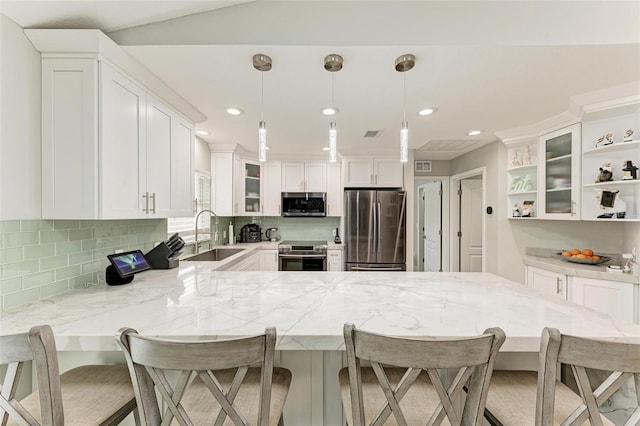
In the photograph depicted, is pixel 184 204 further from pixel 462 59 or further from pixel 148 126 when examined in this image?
pixel 462 59

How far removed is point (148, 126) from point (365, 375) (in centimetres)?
200

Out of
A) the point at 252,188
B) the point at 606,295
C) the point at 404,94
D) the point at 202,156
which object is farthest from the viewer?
the point at 252,188

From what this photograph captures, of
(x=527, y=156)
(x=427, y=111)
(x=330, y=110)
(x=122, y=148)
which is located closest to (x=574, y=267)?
(x=527, y=156)

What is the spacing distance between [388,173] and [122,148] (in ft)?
10.8

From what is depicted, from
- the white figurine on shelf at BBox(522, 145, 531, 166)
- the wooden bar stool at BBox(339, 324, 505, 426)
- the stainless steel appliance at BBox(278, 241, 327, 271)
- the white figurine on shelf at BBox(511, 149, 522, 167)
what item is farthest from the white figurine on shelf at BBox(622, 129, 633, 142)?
the stainless steel appliance at BBox(278, 241, 327, 271)

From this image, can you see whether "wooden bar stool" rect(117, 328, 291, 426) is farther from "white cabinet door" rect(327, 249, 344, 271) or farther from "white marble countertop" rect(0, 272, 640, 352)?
"white cabinet door" rect(327, 249, 344, 271)

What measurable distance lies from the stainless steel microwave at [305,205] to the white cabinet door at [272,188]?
0.44ft

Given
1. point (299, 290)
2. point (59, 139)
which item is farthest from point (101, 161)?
point (299, 290)

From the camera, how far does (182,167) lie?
2.25 meters

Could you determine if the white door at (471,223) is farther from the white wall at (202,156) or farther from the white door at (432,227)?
the white wall at (202,156)

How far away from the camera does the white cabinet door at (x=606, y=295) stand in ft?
7.02

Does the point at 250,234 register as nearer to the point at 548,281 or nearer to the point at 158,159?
the point at 158,159

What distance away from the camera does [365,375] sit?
1.10m

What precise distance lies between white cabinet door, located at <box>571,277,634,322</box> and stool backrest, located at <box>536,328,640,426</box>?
6.44 feet
